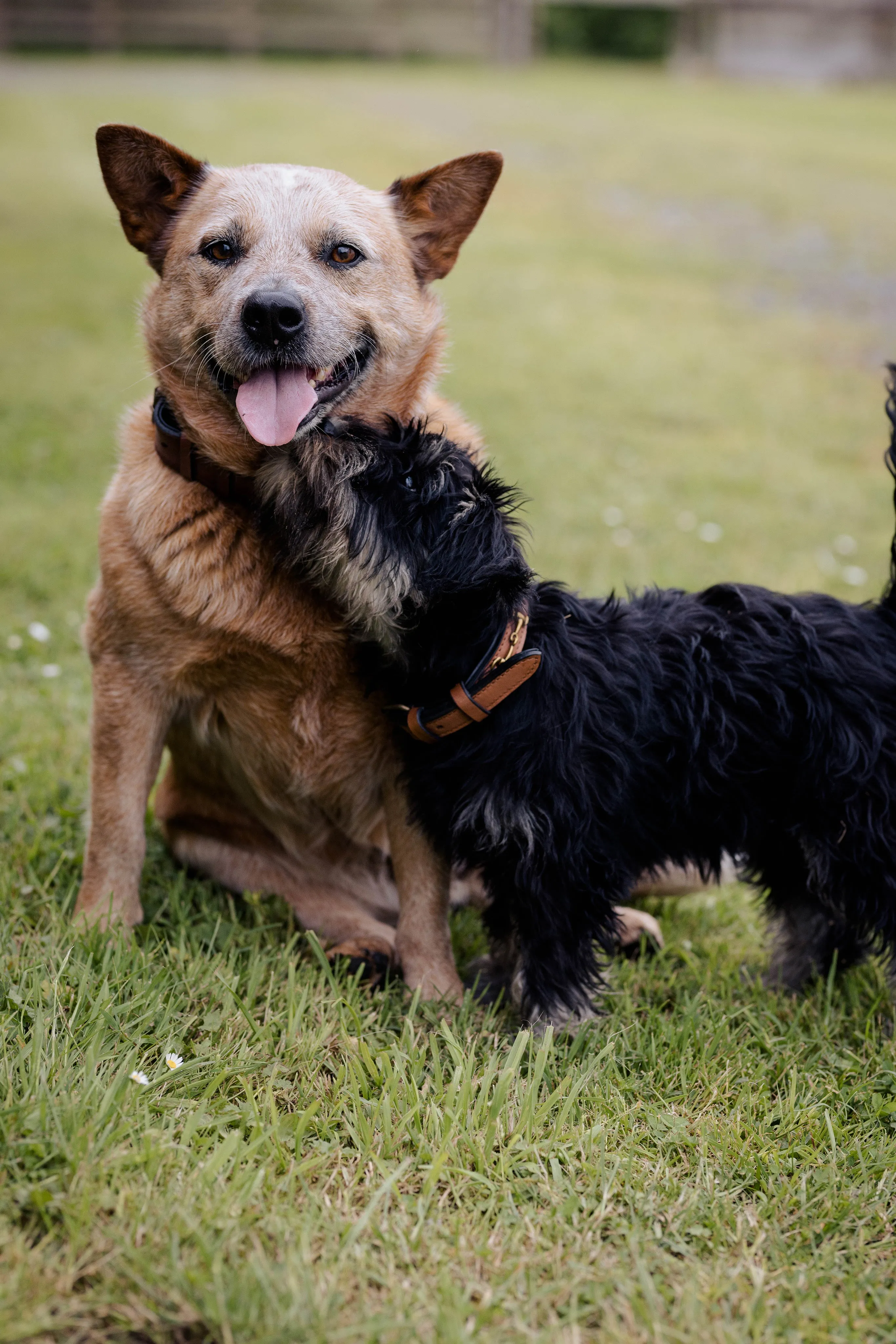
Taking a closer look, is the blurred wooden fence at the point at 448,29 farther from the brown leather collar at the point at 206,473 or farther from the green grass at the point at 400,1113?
the brown leather collar at the point at 206,473

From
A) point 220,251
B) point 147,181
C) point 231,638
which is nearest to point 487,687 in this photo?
point 231,638

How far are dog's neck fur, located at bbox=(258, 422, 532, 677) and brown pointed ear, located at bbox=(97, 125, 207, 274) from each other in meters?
0.99

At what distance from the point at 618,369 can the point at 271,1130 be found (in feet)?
29.8

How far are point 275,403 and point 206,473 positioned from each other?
27 centimetres

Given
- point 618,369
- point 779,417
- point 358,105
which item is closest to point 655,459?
point 779,417

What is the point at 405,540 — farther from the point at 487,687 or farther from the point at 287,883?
the point at 287,883

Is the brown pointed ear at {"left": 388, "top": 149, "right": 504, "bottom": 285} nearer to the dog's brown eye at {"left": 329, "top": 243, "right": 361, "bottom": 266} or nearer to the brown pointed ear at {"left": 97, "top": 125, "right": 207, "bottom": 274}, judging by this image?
the dog's brown eye at {"left": 329, "top": 243, "right": 361, "bottom": 266}

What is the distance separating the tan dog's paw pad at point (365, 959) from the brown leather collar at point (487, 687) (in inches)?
29.5

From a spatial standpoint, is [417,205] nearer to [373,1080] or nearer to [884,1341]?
[373,1080]

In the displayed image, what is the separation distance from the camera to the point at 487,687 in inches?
109

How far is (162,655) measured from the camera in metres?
3.01

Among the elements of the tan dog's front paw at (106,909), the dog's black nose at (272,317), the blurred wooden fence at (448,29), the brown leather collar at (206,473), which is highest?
the blurred wooden fence at (448,29)

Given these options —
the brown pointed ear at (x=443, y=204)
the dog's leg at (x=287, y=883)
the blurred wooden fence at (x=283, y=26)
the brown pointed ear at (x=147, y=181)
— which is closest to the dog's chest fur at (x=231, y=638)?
the dog's leg at (x=287, y=883)

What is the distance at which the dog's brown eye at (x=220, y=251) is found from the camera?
3141mm
